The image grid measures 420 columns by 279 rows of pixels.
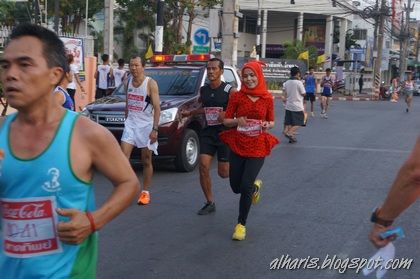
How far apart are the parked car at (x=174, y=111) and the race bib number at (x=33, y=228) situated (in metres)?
7.38

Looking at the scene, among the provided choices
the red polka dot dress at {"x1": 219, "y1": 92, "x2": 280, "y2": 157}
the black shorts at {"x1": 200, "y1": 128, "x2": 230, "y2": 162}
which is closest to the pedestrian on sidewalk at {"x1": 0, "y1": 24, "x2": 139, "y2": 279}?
the red polka dot dress at {"x1": 219, "y1": 92, "x2": 280, "y2": 157}

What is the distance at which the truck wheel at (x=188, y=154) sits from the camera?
10.2m

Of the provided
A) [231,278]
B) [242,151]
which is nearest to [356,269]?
[231,278]

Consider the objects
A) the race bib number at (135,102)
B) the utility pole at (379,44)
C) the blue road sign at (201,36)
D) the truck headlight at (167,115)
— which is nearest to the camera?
the race bib number at (135,102)

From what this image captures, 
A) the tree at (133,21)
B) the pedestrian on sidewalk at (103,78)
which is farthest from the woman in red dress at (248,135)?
the tree at (133,21)

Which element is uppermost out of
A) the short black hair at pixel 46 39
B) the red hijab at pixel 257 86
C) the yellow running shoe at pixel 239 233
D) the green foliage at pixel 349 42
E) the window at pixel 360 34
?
the window at pixel 360 34

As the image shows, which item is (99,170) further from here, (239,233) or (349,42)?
(349,42)

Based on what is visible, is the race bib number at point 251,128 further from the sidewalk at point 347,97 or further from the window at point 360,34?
the window at point 360,34

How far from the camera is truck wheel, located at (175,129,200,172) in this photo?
10.2 metres

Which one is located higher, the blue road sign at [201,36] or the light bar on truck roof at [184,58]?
the blue road sign at [201,36]

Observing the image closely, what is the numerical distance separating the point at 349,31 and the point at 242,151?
3005 inches

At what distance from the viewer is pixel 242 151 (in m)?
6.54

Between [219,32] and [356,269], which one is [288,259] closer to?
[356,269]

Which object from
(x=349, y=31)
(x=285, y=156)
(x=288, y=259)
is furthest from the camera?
(x=349, y=31)
